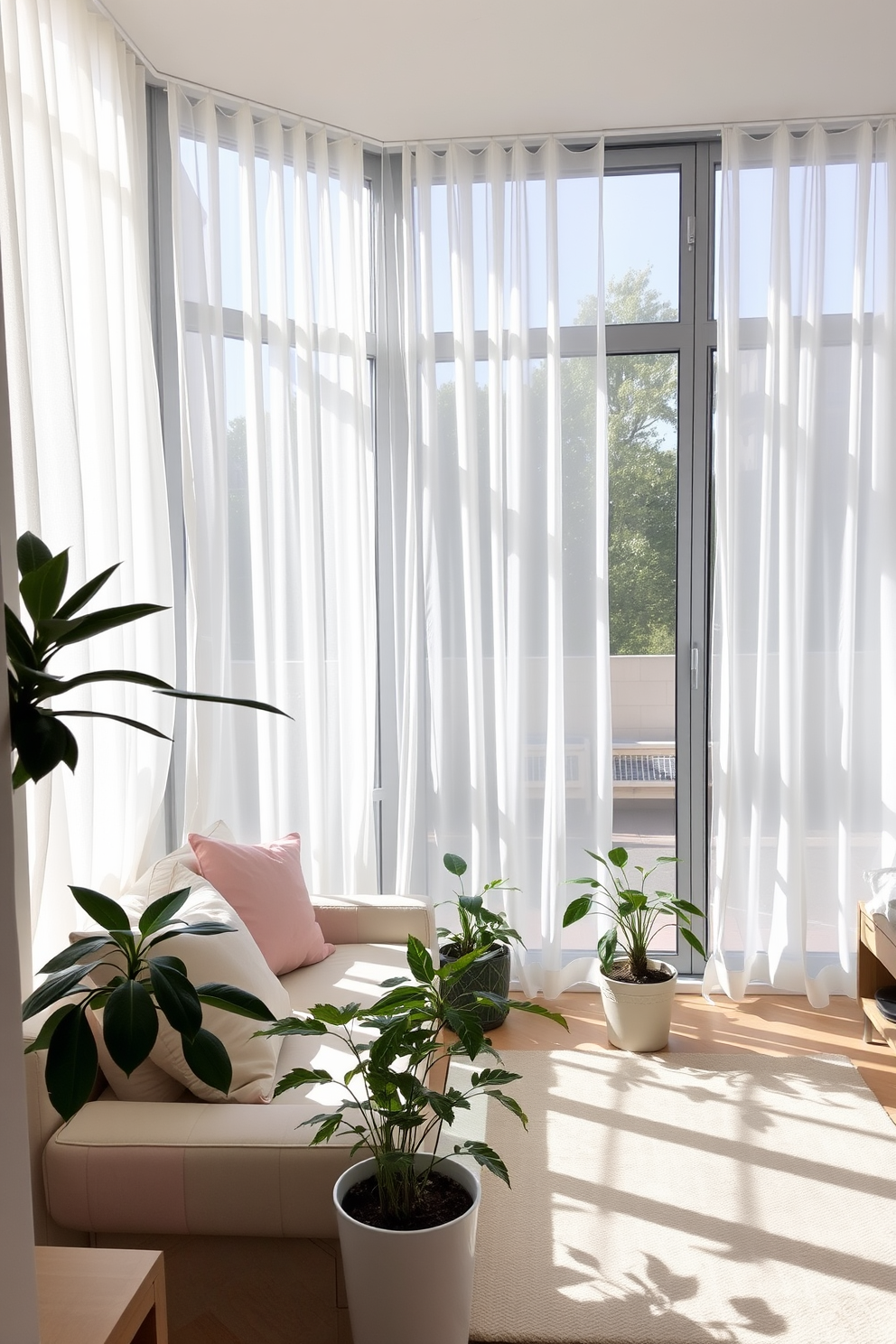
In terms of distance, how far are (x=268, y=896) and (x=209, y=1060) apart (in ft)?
4.73

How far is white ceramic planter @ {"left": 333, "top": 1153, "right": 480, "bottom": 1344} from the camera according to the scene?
5.35ft

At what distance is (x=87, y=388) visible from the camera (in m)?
2.62

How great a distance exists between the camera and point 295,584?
11.2 ft

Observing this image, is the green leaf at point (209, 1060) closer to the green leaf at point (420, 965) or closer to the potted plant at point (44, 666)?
the potted plant at point (44, 666)

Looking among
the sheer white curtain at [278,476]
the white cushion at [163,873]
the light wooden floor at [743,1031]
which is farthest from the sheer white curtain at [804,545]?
the white cushion at [163,873]

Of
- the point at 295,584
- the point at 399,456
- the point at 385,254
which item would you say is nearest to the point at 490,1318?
the point at 295,584

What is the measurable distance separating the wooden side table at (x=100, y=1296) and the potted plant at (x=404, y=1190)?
1.14ft

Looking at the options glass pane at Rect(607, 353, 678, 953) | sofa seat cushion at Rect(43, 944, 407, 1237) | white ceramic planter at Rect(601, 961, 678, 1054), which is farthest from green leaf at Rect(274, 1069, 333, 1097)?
glass pane at Rect(607, 353, 678, 953)

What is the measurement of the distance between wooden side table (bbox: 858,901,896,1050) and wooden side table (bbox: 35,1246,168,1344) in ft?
7.51

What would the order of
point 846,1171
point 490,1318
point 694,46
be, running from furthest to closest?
point 694,46
point 846,1171
point 490,1318

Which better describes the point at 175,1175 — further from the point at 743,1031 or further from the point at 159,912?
the point at 743,1031

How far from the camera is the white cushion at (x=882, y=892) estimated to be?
10.1 feet

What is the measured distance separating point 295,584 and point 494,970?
1424 millimetres

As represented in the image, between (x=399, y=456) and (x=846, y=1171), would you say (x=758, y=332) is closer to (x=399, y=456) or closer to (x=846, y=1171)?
(x=399, y=456)
